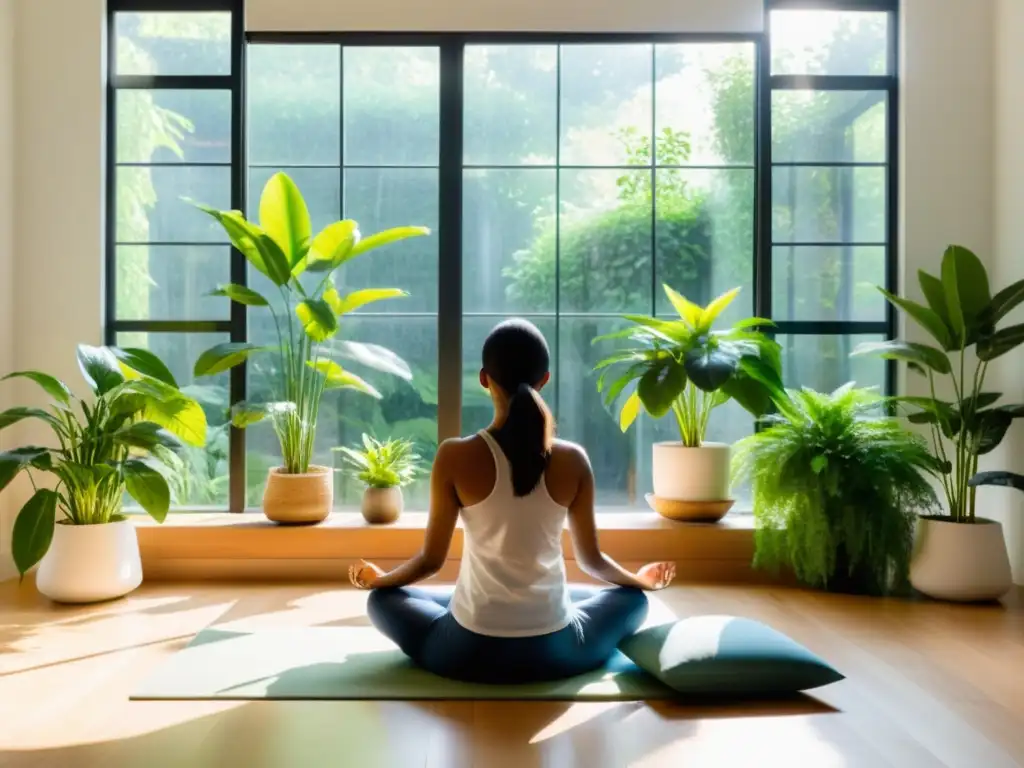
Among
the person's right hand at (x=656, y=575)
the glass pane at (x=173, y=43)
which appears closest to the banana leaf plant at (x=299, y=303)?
the glass pane at (x=173, y=43)

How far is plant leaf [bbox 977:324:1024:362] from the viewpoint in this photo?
3.43 meters

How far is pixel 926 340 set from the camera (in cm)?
407

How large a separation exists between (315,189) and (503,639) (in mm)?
2695

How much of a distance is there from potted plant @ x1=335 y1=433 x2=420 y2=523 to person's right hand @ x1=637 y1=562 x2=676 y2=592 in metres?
1.71

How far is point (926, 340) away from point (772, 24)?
1.62 meters

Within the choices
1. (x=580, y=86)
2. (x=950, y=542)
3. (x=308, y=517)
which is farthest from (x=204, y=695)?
(x=580, y=86)

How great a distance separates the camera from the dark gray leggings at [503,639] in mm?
2277

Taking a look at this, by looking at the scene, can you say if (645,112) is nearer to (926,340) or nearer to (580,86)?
(580,86)

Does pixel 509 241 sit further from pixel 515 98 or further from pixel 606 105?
pixel 606 105

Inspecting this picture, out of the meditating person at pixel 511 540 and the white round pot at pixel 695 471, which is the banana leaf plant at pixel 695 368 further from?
the meditating person at pixel 511 540

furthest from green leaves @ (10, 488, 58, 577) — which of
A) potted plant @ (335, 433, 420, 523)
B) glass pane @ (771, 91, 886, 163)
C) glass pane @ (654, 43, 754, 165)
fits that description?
glass pane @ (771, 91, 886, 163)

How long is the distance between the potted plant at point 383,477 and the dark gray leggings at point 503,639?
1379 millimetres

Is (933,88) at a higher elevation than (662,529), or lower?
higher

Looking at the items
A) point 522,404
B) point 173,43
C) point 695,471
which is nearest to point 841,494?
point 695,471
